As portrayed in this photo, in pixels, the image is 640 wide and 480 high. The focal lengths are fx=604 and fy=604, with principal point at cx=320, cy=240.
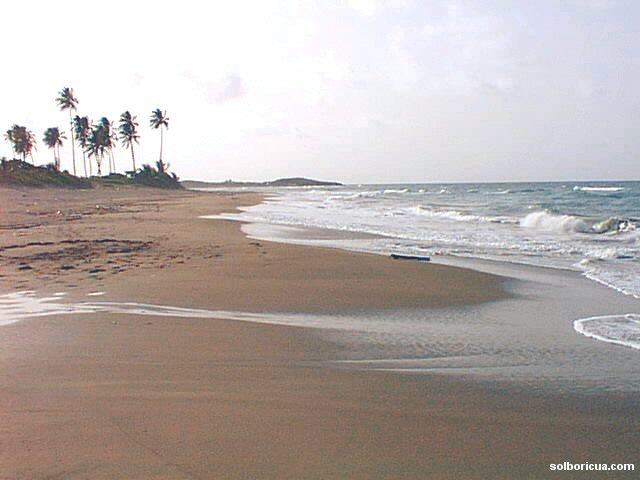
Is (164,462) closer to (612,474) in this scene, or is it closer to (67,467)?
(67,467)

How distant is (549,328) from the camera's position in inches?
269

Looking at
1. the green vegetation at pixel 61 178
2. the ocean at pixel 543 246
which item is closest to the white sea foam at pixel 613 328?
the ocean at pixel 543 246

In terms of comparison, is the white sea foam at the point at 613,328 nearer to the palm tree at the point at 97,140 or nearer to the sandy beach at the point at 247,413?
the sandy beach at the point at 247,413

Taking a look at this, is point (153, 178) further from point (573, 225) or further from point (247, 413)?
point (247, 413)

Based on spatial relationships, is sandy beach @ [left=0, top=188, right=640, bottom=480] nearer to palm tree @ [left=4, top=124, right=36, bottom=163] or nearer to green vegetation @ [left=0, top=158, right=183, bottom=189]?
green vegetation @ [left=0, top=158, right=183, bottom=189]

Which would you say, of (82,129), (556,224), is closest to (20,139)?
(82,129)

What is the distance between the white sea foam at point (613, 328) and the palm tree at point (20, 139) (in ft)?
265

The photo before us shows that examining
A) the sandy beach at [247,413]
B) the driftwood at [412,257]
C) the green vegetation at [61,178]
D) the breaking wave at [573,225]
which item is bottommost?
the breaking wave at [573,225]

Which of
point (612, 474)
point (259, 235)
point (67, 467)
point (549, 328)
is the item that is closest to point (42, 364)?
point (67, 467)

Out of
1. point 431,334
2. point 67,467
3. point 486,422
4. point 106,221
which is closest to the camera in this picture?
point 67,467

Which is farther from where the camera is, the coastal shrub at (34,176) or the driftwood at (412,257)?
the coastal shrub at (34,176)

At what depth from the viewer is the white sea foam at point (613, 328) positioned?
20.2ft

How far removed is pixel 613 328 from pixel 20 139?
8316cm

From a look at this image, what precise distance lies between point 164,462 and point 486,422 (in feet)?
6.55
